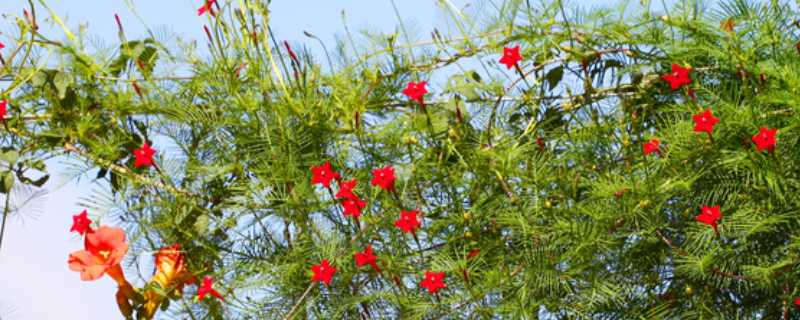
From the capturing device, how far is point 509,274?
858 millimetres

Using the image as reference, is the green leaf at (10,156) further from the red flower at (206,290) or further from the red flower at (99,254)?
the red flower at (206,290)

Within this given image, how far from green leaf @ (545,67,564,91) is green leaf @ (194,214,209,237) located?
599 millimetres

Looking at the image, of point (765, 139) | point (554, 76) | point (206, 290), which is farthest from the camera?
point (554, 76)

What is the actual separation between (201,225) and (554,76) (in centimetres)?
62

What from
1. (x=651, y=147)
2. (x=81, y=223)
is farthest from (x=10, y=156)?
(x=651, y=147)

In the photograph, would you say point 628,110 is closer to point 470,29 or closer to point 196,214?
point 470,29

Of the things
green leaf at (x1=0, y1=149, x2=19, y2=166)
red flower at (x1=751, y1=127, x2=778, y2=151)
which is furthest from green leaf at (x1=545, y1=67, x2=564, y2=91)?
green leaf at (x1=0, y1=149, x2=19, y2=166)

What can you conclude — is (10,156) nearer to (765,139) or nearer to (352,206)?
(352,206)

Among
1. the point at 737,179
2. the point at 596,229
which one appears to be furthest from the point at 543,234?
the point at 737,179

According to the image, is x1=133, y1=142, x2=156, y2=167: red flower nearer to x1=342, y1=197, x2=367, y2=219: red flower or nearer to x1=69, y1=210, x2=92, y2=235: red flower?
x1=69, y1=210, x2=92, y2=235: red flower

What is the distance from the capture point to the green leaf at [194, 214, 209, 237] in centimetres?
106

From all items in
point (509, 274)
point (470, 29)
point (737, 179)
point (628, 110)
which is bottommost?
point (509, 274)

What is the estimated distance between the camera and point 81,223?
983mm

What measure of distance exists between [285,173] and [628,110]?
551 mm
